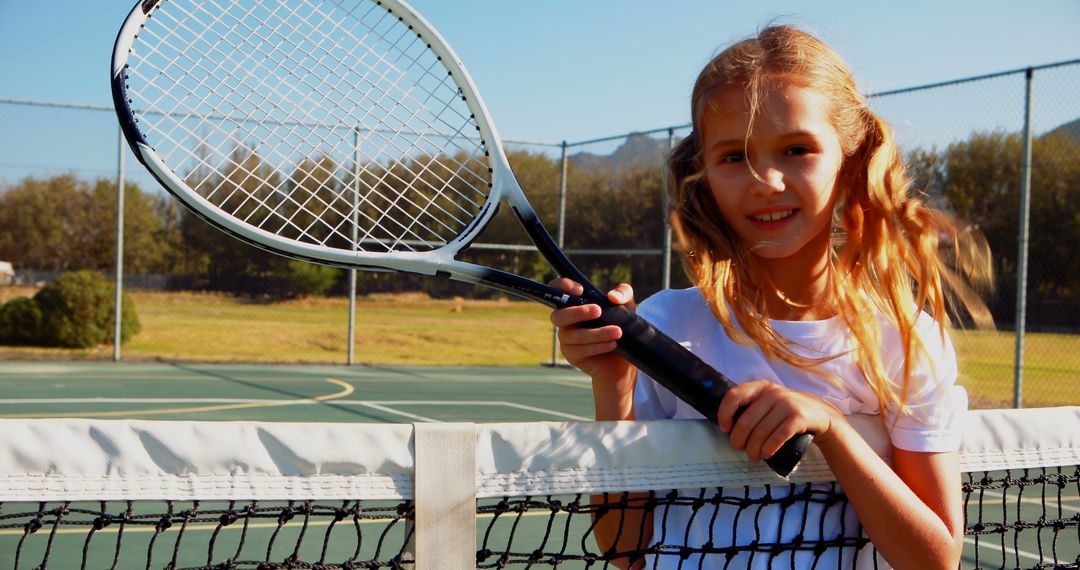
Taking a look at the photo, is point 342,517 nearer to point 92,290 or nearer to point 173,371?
point 173,371

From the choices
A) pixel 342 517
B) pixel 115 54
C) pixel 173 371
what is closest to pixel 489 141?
pixel 115 54

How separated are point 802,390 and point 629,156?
9.92 m

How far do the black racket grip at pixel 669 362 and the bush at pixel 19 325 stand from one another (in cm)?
1104

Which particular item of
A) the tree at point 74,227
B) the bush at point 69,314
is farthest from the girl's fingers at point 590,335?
the bush at point 69,314

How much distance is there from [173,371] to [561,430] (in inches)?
342

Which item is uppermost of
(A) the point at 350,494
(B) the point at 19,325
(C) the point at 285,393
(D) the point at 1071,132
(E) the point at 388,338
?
(D) the point at 1071,132

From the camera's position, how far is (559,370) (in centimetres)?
1074

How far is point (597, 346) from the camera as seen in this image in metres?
1.19

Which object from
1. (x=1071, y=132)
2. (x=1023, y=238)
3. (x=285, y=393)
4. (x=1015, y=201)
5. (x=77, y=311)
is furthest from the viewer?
(x=1015, y=201)

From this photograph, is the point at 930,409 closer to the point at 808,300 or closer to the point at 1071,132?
the point at 808,300

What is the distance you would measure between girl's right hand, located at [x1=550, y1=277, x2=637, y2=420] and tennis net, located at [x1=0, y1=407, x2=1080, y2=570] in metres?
0.07

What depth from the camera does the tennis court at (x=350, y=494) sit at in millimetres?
1097

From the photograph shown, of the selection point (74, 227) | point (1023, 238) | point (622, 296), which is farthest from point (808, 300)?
point (74, 227)

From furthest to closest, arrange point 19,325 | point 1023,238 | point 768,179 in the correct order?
point 19,325
point 1023,238
point 768,179
